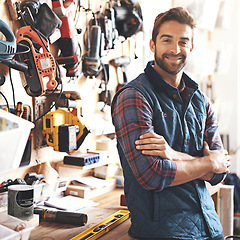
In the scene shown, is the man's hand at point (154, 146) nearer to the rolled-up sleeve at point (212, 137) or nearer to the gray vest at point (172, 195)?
the gray vest at point (172, 195)

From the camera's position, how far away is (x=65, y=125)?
5.96 feet

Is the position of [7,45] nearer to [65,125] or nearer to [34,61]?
[34,61]

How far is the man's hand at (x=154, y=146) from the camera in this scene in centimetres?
136

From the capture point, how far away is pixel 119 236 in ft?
5.12

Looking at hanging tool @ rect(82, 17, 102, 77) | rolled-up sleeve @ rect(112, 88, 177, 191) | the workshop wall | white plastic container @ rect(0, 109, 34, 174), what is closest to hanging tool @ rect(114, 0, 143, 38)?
the workshop wall

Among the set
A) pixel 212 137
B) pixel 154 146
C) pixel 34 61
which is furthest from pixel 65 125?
pixel 212 137

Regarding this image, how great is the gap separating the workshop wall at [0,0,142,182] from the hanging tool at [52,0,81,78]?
2.8 inches

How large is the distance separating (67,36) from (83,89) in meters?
0.44

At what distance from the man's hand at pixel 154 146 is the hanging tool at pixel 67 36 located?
0.75 metres

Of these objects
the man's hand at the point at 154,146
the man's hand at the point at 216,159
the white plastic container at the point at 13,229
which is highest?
the man's hand at the point at 154,146

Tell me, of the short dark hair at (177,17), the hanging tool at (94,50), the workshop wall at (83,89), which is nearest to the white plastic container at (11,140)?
the workshop wall at (83,89)

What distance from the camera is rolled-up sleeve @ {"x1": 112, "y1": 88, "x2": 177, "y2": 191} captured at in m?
1.35

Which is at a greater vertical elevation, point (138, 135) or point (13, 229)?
point (138, 135)

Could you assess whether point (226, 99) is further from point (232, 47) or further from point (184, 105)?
point (184, 105)
